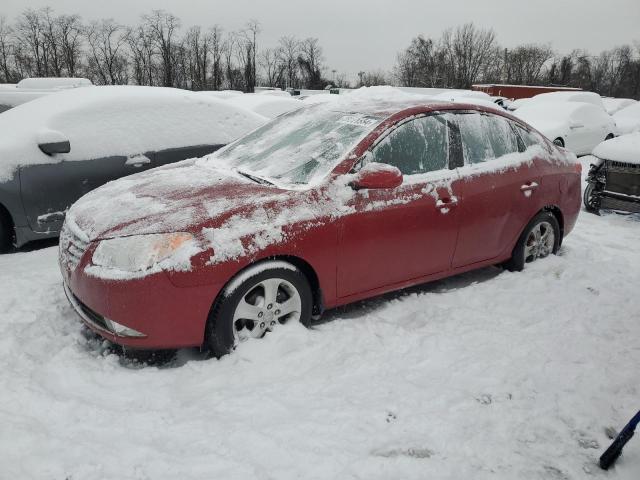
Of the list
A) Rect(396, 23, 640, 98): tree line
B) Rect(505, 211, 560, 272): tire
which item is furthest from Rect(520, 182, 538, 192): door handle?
Rect(396, 23, 640, 98): tree line

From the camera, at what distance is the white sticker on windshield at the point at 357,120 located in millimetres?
3564

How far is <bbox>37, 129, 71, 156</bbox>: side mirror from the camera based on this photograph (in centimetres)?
457

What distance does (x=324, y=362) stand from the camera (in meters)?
3.00

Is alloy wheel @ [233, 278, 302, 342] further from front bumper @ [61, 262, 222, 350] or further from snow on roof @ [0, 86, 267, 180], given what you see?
snow on roof @ [0, 86, 267, 180]

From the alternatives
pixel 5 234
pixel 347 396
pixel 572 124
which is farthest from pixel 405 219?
pixel 572 124

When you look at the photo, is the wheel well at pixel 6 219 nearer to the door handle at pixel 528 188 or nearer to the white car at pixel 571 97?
the door handle at pixel 528 188

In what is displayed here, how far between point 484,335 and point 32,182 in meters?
4.16

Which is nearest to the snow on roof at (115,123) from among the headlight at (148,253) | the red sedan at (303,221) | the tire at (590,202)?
the red sedan at (303,221)

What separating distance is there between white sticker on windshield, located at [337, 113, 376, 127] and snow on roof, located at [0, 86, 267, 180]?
2316mm

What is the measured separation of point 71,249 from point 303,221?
56.7 inches

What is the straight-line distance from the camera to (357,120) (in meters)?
3.67

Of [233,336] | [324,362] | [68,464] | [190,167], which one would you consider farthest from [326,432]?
[190,167]

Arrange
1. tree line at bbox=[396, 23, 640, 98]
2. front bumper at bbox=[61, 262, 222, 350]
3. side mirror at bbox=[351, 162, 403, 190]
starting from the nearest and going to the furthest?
front bumper at bbox=[61, 262, 222, 350] → side mirror at bbox=[351, 162, 403, 190] → tree line at bbox=[396, 23, 640, 98]

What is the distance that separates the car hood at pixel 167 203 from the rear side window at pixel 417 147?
831 mm
